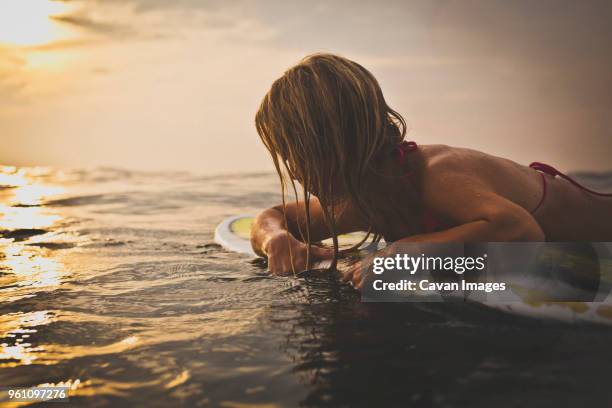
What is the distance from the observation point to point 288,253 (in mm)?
2471

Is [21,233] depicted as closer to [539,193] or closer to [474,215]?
[474,215]

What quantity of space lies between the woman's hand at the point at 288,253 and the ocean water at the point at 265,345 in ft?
0.25

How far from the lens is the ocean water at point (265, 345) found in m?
1.28

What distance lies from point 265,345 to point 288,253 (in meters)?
0.91

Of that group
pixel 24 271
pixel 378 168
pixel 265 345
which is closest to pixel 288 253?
pixel 378 168

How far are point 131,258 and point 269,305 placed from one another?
143 centimetres

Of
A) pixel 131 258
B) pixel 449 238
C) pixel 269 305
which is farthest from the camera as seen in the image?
pixel 131 258

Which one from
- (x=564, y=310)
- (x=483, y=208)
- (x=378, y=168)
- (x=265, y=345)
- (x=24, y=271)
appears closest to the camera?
(x=265, y=345)

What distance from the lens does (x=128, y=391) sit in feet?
4.28

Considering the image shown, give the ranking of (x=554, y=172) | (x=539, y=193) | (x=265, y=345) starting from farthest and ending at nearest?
(x=554, y=172), (x=539, y=193), (x=265, y=345)

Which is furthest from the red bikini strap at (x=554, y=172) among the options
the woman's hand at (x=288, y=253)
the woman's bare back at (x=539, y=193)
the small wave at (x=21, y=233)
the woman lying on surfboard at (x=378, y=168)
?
the small wave at (x=21, y=233)

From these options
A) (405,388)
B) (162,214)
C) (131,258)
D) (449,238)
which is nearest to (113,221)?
(162,214)

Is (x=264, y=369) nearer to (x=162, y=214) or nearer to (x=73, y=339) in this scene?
(x=73, y=339)

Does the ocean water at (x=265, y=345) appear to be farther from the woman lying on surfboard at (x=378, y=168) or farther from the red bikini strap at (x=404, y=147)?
the red bikini strap at (x=404, y=147)
